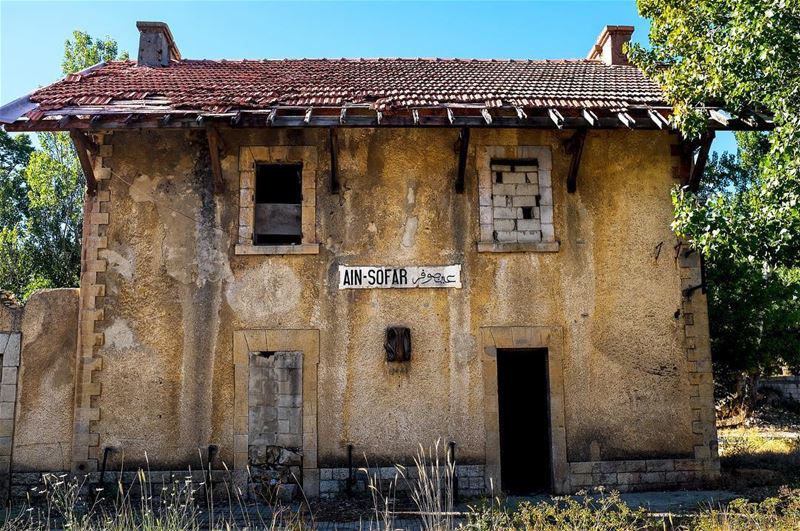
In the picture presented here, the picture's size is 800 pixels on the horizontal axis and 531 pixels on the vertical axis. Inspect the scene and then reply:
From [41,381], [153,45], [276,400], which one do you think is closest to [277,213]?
[276,400]

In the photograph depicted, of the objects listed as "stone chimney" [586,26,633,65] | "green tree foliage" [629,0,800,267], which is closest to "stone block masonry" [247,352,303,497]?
"green tree foliage" [629,0,800,267]

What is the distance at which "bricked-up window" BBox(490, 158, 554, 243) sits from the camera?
900cm

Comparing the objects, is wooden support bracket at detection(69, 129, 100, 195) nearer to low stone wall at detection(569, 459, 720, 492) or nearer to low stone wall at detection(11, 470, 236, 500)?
low stone wall at detection(11, 470, 236, 500)

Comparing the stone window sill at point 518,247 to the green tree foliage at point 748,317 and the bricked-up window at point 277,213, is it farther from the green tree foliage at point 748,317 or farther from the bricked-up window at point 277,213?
the green tree foliage at point 748,317

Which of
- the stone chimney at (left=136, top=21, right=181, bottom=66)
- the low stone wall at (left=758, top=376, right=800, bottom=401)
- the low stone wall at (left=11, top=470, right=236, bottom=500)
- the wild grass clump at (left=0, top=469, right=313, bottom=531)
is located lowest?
the wild grass clump at (left=0, top=469, right=313, bottom=531)

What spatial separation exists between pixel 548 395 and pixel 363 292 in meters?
2.86

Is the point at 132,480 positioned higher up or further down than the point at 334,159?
further down

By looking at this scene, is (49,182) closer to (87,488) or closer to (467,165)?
(87,488)

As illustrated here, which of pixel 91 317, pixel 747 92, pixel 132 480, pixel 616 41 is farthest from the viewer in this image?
pixel 616 41

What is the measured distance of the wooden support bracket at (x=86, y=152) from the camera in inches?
341

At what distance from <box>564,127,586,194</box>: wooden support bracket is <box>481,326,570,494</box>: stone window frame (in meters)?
2.03

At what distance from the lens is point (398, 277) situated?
347 inches

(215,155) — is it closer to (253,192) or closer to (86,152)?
(253,192)

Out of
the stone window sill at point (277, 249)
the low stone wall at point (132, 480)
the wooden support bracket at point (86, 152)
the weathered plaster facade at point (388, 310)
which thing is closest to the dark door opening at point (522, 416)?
the weathered plaster facade at point (388, 310)
